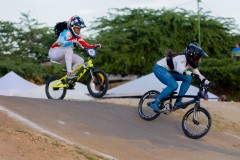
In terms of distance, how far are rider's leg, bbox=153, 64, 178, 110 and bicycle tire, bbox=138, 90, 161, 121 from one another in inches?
16.2

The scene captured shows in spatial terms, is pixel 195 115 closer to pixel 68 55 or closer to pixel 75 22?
pixel 68 55

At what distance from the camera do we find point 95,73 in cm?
1231

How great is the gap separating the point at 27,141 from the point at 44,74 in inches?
892

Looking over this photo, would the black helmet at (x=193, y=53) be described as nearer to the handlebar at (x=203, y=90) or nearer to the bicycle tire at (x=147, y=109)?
Answer: the handlebar at (x=203, y=90)

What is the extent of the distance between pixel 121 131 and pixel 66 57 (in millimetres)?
2611

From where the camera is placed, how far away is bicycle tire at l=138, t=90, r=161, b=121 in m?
11.9

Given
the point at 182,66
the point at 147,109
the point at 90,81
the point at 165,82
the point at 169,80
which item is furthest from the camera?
the point at 90,81

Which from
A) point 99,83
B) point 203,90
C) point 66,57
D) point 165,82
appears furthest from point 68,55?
point 203,90

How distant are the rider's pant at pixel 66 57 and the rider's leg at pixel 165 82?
1940 millimetres

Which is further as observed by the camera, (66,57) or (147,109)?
(66,57)

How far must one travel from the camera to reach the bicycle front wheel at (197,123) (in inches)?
425

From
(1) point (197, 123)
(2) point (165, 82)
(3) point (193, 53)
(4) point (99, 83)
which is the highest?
(3) point (193, 53)

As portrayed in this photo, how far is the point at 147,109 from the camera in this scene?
39.7ft

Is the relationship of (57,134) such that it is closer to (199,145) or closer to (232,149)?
(199,145)
